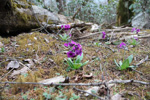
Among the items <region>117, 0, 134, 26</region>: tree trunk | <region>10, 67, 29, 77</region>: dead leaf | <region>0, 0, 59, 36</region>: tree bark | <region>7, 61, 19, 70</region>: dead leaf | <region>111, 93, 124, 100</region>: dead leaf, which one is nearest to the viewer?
<region>111, 93, 124, 100</region>: dead leaf

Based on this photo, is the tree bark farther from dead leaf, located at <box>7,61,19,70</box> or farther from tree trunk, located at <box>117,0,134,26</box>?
tree trunk, located at <box>117,0,134,26</box>

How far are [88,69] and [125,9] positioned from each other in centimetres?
795

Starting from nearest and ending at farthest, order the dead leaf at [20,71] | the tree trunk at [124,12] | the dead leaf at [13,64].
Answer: the dead leaf at [20,71]
the dead leaf at [13,64]
the tree trunk at [124,12]

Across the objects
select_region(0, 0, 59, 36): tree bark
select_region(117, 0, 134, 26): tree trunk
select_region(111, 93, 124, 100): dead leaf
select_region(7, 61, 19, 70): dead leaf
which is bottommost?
select_region(111, 93, 124, 100): dead leaf

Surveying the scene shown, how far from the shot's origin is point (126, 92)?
4.17ft

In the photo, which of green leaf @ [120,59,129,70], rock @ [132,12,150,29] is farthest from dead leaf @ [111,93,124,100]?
rock @ [132,12,150,29]

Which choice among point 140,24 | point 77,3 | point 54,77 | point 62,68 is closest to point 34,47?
point 62,68

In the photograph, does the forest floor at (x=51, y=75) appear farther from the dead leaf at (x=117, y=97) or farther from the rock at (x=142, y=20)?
the rock at (x=142, y=20)

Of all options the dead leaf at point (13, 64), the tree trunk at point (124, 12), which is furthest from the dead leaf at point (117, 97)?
the tree trunk at point (124, 12)

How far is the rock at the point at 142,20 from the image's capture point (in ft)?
23.0

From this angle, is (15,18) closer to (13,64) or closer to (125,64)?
(13,64)

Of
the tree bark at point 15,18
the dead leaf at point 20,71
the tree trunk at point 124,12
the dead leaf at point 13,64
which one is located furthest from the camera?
the tree trunk at point 124,12

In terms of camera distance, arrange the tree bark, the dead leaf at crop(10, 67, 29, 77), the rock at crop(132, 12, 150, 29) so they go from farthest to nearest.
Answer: the rock at crop(132, 12, 150, 29)
the tree bark
the dead leaf at crop(10, 67, 29, 77)

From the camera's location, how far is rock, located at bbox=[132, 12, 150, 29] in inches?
276
